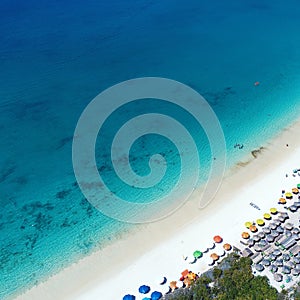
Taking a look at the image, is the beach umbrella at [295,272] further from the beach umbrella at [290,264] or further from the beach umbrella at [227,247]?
the beach umbrella at [227,247]

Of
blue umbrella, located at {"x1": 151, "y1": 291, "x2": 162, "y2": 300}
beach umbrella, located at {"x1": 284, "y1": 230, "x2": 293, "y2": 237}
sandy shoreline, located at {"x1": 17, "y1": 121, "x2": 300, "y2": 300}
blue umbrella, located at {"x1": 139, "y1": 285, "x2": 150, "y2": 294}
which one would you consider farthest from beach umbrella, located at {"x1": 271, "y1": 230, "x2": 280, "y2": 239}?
blue umbrella, located at {"x1": 139, "y1": 285, "x2": 150, "y2": 294}

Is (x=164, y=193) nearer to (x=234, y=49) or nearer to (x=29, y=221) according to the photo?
(x=29, y=221)

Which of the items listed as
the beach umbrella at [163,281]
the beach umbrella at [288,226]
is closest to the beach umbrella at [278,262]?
the beach umbrella at [288,226]

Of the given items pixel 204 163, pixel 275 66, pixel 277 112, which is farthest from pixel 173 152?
pixel 275 66

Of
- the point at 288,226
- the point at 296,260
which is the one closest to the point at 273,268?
the point at 296,260

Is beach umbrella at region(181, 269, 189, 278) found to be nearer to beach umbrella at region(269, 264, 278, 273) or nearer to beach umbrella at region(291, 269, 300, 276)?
beach umbrella at region(269, 264, 278, 273)

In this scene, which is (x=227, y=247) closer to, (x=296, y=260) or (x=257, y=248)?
(x=257, y=248)

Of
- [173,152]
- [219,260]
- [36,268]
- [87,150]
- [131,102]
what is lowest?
[219,260]
